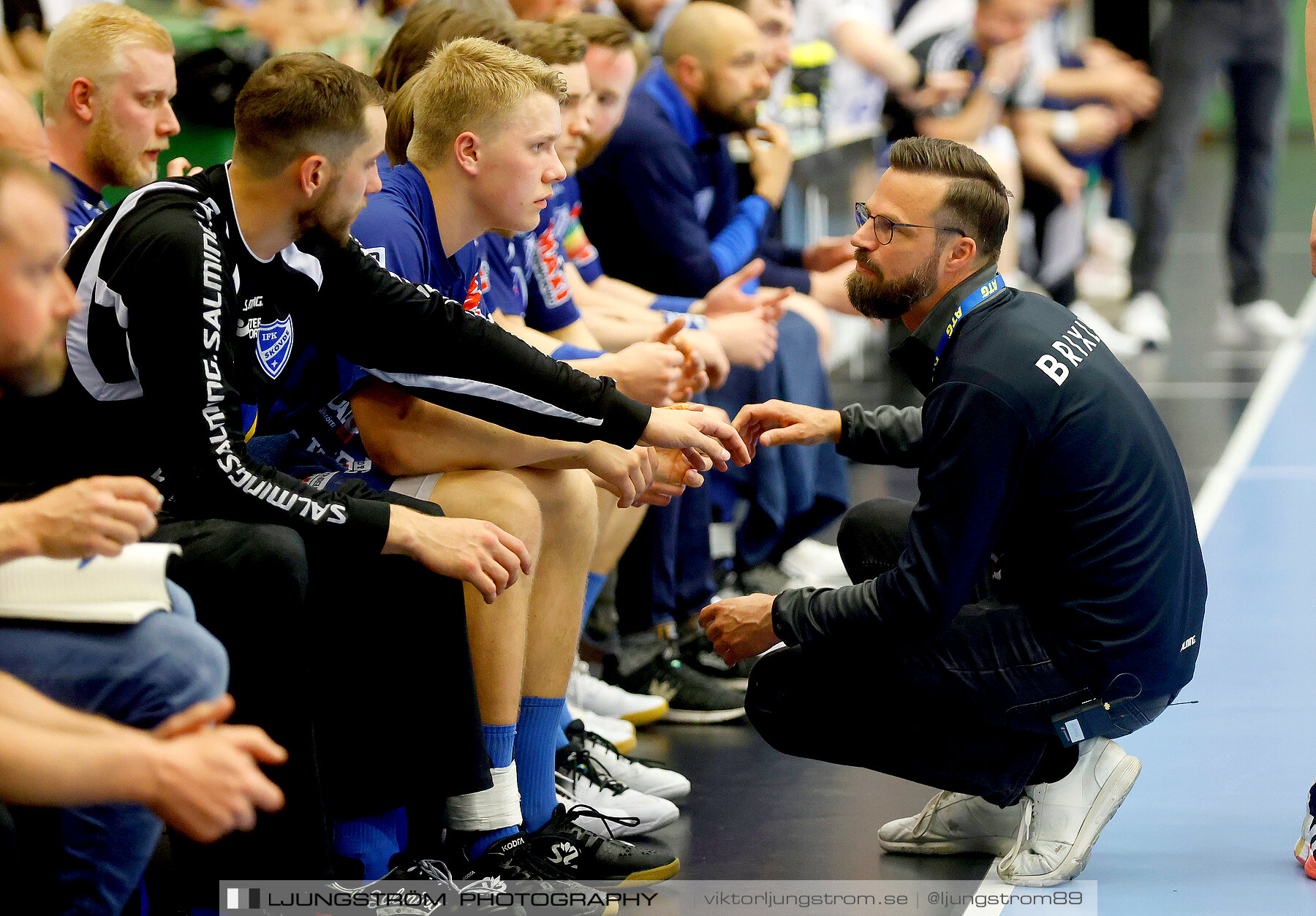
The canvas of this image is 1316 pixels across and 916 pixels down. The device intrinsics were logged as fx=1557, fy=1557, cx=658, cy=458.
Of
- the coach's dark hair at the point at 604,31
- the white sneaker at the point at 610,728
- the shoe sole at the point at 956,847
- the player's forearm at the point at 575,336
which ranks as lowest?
the white sneaker at the point at 610,728

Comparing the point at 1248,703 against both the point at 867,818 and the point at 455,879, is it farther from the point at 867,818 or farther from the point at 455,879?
the point at 455,879

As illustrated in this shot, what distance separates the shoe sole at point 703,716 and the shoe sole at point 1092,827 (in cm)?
101

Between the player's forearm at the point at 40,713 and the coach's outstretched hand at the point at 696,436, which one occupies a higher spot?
the player's forearm at the point at 40,713

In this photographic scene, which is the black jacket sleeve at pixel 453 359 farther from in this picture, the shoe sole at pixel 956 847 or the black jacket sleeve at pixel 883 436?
the shoe sole at pixel 956 847

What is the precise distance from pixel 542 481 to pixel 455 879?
670mm

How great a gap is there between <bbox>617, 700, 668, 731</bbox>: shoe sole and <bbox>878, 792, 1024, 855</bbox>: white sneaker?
0.85 meters

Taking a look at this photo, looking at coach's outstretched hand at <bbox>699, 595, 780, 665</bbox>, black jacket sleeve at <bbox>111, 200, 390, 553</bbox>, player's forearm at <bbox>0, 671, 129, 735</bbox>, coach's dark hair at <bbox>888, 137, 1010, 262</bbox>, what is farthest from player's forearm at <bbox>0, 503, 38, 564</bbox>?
coach's dark hair at <bbox>888, 137, 1010, 262</bbox>

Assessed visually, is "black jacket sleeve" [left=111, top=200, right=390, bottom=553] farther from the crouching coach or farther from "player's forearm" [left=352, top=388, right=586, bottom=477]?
the crouching coach

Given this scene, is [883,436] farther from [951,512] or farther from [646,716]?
[646,716]

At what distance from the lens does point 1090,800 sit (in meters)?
2.50

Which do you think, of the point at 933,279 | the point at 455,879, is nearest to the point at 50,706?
the point at 455,879

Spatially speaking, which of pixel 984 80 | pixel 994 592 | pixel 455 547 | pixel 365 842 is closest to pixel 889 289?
pixel 994 592

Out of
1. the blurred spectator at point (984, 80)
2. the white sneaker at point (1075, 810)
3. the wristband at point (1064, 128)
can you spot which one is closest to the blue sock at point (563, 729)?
the white sneaker at point (1075, 810)

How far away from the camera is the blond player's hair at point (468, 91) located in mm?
2676
